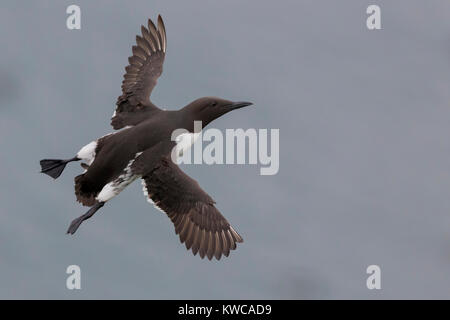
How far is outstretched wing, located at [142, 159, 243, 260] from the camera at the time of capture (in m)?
12.9

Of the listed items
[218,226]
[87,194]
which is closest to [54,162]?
[87,194]

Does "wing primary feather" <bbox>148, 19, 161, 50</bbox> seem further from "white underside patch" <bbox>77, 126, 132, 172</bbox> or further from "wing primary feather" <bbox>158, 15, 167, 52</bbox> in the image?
"white underside patch" <bbox>77, 126, 132, 172</bbox>

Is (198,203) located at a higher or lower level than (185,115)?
lower

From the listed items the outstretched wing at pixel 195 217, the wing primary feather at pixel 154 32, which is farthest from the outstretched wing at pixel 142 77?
the outstretched wing at pixel 195 217

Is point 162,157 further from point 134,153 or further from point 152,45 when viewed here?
point 152,45

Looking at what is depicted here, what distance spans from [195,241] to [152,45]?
145 inches

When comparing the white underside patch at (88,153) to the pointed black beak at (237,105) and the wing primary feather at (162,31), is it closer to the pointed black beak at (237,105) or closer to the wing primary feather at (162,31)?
the pointed black beak at (237,105)

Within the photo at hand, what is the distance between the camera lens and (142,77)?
14430 mm

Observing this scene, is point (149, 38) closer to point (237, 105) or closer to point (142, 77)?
point (142, 77)

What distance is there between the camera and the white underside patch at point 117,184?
12.5 meters

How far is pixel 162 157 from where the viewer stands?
500 inches

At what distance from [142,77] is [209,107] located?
158 centimetres

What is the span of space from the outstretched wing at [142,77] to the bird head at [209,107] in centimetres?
60

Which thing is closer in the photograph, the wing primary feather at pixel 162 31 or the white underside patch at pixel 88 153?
the white underside patch at pixel 88 153
